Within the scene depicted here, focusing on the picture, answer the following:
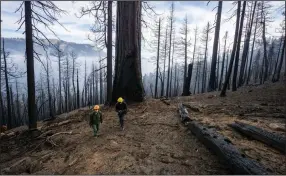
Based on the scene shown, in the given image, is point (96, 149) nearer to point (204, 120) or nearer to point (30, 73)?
point (204, 120)

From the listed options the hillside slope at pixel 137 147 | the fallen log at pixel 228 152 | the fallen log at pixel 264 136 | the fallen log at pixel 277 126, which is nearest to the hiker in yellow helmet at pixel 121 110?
the hillside slope at pixel 137 147

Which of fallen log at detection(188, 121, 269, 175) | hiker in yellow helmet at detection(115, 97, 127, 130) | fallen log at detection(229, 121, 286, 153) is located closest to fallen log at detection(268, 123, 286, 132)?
fallen log at detection(229, 121, 286, 153)

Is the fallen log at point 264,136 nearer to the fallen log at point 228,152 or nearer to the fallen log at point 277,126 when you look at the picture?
the fallen log at point 277,126

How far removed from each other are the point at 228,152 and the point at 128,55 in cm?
790

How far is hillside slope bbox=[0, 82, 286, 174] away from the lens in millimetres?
5445

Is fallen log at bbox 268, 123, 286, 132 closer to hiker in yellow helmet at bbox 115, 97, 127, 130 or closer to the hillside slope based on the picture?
the hillside slope

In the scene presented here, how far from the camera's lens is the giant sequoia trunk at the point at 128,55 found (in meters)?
11.9

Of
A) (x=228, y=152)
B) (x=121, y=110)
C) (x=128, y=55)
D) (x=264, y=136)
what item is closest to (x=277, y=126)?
(x=264, y=136)

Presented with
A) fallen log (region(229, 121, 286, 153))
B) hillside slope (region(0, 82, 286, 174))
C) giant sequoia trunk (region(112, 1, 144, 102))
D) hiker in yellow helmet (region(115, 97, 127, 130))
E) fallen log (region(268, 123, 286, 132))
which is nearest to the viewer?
hillside slope (region(0, 82, 286, 174))

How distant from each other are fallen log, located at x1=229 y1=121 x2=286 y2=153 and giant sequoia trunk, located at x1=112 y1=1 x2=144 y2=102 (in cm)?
567

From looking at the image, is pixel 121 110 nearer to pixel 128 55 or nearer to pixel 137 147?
pixel 137 147

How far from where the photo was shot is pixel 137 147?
21.7ft

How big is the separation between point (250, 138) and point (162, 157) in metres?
2.75

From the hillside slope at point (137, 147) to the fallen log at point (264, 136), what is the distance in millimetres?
182
